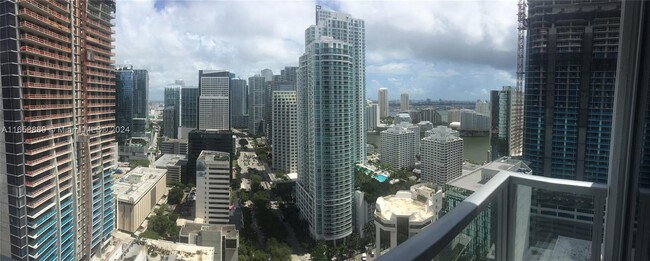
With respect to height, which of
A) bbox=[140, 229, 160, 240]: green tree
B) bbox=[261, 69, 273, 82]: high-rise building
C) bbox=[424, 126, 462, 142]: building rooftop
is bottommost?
bbox=[140, 229, 160, 240]: green tree

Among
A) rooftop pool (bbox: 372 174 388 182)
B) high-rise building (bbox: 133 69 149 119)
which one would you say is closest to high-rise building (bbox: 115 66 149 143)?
high-rise building (bbox: 133 69 149 119)

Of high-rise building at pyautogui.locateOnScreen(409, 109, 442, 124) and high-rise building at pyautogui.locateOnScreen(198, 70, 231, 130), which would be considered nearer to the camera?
high-rise building at pyautogui.locateOnScreen(198, 70, 231, 130)

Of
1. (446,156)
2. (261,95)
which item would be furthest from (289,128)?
(446,156)

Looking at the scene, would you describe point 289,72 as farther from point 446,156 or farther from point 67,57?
point 67,57


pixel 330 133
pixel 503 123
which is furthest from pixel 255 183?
pixel 503 123

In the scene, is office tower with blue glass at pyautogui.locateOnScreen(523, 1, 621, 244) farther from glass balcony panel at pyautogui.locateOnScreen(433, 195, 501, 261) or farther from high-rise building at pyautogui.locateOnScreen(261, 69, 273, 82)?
high-rise building at pyautogui.locateOnScreen(261, 69, 273, 82)

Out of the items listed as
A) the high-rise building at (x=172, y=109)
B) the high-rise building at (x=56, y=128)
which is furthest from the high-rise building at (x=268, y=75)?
the high-rise building at (x=56, y=128)

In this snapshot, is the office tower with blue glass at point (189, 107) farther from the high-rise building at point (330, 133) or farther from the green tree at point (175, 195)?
the high-rise building at point (330, 133)
